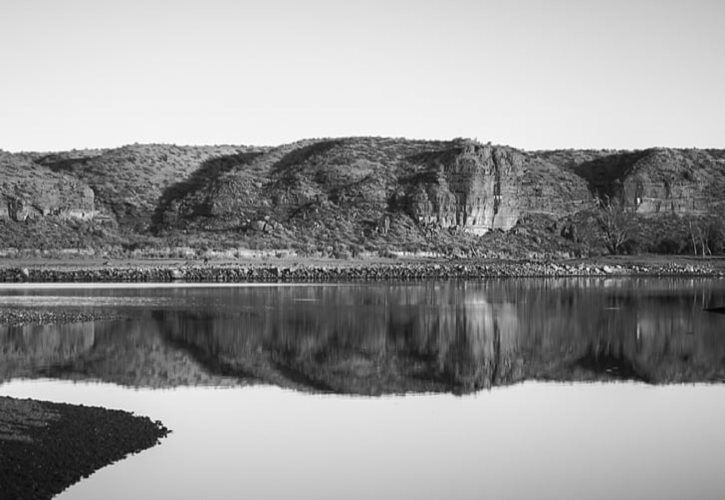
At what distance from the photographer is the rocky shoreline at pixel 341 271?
70625 mm

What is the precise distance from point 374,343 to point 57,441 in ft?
56.5

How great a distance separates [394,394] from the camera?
74.5 ft

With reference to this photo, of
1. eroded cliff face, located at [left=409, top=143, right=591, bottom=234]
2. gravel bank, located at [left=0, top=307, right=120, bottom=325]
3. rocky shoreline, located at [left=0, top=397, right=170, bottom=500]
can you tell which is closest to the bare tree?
eroded cliff face, located at [left=409, top=143, right=591, bottom=234]

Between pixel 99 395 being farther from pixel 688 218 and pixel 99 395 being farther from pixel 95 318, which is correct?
pixel 688 218

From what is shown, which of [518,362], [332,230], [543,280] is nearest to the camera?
[518,362]

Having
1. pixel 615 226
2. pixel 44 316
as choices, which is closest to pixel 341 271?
pixel 615 226

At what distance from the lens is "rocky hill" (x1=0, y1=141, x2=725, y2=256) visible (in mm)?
92438

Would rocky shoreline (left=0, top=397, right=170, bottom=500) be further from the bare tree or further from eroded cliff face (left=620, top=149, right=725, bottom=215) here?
eroded cliff face (left=620, top=149, right=725, bottom=215)

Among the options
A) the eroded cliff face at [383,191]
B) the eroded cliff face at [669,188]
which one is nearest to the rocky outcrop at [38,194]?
the eroded cliff face at [383,191]

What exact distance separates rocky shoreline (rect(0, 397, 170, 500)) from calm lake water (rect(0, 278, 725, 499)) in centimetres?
31

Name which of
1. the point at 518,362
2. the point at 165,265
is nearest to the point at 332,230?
the point at 165,265

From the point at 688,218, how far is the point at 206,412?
3779 inches

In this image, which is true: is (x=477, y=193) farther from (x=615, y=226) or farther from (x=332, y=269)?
(x=332, y=269)

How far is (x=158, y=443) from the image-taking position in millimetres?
16500
